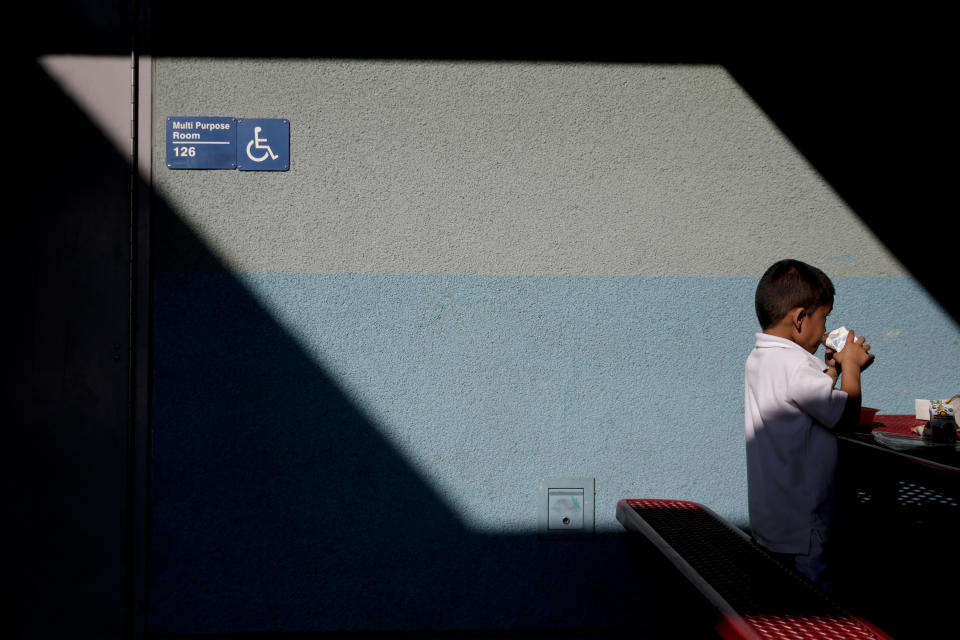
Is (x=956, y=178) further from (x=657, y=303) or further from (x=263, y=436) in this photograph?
(x=263, y=436)

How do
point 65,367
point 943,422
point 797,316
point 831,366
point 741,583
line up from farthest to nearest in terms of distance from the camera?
point 65,367 → point 831,366 → point 797,316 → point 943,422 → point 741,583

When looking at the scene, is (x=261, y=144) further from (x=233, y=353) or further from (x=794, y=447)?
(x=794, y=447)

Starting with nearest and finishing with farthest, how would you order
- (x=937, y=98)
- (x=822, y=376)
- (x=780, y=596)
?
(x=780, y=596), (x=822, y=376), (x=937, y=98)

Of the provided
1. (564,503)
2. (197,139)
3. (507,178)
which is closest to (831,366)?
(564,503)

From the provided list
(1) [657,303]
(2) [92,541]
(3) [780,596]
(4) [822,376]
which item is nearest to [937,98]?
(1) [657,303]

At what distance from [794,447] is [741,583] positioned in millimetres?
495

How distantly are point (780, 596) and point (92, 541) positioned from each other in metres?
2.43

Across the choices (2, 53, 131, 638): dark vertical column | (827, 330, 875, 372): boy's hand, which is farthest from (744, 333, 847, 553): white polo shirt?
(2, 53, 131, 638): dark vertical column

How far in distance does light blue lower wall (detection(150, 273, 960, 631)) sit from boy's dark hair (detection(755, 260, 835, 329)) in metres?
0.50

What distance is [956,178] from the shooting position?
2498mm

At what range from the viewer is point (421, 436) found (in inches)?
94.6

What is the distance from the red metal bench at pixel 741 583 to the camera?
1.29 meters

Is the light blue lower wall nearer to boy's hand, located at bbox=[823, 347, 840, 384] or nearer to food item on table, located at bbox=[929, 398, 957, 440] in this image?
boy's hand, located at bbox=[823, 347, 840, 384]

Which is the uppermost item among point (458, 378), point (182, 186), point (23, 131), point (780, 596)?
point (23, 131)
